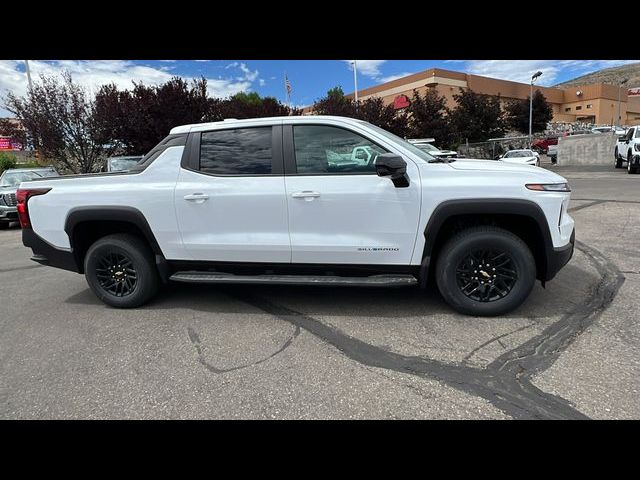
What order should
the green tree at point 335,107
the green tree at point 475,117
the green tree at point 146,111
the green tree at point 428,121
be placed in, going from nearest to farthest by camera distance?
the green tree at point 146,111
the green tree at point 335,107
the green tree at point 428,121
the green tree at point 475,117

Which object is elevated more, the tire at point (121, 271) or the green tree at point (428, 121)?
the green tree at point (428, 121)

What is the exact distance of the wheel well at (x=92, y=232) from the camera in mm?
4129

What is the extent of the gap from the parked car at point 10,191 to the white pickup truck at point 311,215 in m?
7.99

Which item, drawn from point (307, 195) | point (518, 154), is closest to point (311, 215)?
point (307, 195)

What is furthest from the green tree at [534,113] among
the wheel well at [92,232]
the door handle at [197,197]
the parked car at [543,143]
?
the wheel well at [92,232]

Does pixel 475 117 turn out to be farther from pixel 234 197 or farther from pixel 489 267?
pixel 234 197

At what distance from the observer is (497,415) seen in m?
2.31

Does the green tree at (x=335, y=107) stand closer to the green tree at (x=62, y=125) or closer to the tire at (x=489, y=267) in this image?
the green tree at (x=62, y=125)

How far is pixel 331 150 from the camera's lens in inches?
144

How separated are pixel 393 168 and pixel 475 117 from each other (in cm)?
3187

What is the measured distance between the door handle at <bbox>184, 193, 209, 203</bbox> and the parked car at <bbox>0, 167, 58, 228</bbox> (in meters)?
8.81

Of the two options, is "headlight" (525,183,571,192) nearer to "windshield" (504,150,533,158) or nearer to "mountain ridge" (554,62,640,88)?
"windshield" (504,150,533,158)

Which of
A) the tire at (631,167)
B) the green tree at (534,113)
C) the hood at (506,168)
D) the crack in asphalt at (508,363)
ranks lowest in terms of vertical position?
the crack in asphalt at (508,363)
